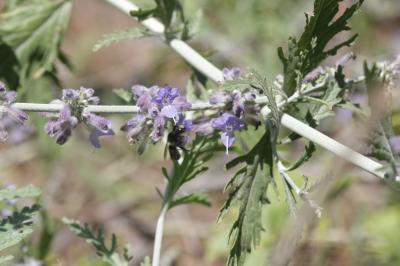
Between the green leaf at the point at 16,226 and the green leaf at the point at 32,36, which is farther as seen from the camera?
the green leaf at the point at 32,36

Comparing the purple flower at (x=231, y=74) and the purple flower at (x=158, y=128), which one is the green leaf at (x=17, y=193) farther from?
the purple flower at (x=231, y=74)

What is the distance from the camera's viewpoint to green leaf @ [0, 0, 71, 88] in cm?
297

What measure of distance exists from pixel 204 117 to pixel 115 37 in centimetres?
46

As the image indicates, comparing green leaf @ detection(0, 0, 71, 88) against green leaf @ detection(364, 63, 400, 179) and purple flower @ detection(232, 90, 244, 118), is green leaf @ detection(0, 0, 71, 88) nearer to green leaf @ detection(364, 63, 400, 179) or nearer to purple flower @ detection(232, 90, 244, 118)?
purple flower @ detection(232, 90, 244, 118)

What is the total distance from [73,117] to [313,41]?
716 millimetres

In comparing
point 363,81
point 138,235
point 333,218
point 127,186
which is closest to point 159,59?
point 127,186

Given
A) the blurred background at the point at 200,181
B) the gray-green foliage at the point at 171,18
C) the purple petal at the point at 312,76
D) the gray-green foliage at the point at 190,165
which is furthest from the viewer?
the blurred background at the point at 200,181

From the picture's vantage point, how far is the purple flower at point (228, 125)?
2041 mm

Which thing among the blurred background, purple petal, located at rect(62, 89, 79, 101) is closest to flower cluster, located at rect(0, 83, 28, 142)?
purple petal, located at rect(62, 89, 79, 101)

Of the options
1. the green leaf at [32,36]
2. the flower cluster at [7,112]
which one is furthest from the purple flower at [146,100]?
the green leaf at [32,36]

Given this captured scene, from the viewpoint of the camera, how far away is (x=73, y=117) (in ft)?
6.16

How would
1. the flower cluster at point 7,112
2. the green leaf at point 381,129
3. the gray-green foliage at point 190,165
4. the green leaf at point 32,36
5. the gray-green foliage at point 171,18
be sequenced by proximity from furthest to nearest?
the green leaf at point 32,36, the gray-green foliage at point 171,18, the gray-green foliage at point 190,165, the green leaf at point 381,129, the flower cluster at point 7,112

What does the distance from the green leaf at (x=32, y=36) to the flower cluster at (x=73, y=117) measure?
42.9 inches

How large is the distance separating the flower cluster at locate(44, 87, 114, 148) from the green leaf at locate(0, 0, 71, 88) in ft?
3.57
